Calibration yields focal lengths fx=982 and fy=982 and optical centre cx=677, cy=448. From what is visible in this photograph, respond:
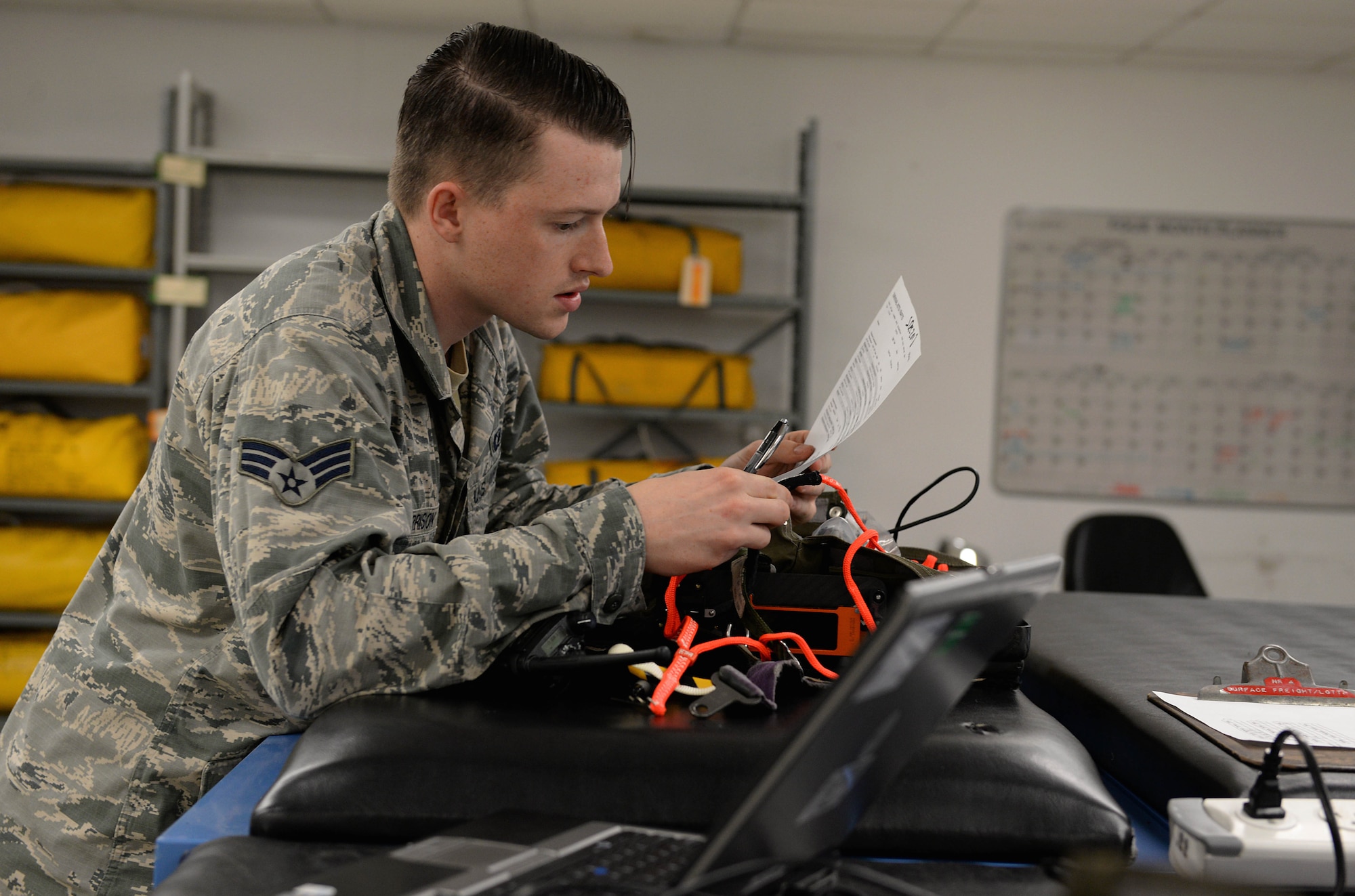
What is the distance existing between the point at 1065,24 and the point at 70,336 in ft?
10.9

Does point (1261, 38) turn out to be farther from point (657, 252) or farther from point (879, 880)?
point (879, 880)

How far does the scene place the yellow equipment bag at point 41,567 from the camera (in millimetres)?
2928

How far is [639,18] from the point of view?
330cm

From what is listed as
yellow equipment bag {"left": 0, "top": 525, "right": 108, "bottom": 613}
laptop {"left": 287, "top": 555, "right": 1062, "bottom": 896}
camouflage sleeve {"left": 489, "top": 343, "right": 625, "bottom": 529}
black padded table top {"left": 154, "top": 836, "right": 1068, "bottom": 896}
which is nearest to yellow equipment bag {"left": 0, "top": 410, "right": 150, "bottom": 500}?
yellow equipment bag {"left": 0, "top": 525, "right": 108, "bottom": 613}

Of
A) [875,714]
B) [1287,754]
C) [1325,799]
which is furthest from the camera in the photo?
[1287,754]

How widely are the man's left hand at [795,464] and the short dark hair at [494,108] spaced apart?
372mm

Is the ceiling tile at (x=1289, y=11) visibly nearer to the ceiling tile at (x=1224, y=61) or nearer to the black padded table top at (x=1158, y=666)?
the ceiling tile at (x=1224, y=61)

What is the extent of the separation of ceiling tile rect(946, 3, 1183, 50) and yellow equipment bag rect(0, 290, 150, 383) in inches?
113

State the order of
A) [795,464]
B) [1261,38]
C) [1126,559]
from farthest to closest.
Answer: [1261,38]
[1126,559]
[795,464]

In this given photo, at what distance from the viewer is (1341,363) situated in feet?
11.9

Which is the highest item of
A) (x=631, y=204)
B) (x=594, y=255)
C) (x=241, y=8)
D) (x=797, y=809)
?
(x=241, y=8)

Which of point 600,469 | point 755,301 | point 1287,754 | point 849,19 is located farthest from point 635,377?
point 1287,754

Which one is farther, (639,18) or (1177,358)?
(1177,358)

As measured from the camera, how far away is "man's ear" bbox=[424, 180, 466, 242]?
37.5 inches
